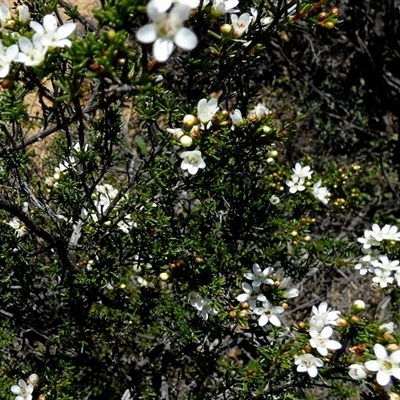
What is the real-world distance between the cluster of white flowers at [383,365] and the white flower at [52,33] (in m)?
1.70

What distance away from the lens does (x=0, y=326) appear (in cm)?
361

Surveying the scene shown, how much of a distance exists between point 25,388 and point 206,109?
1.88m

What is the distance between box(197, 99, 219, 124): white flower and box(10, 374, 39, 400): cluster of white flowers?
1784 millimetres

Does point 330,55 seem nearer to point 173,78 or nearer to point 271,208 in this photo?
point 173,78

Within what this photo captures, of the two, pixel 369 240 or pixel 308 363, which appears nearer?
pixel 308 363

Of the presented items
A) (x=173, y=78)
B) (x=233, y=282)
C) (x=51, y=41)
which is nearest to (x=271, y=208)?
(x=233, y=282)

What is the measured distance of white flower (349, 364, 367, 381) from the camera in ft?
7.18

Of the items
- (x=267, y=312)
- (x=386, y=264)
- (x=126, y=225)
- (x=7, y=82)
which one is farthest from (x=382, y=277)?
(x=7, y=82)

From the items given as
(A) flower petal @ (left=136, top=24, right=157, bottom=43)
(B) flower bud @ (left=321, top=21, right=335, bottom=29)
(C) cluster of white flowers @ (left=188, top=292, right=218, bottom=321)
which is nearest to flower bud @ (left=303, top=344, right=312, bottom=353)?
(C) cluster of white flowers @ (left=188, top=292, right=218, bottom=321)

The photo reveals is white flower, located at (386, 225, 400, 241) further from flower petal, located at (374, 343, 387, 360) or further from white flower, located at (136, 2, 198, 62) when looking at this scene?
white flower, located at (136, 2, 198, 62)

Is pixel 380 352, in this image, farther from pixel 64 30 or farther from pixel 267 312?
pixel 64 30

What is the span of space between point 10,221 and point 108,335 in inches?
40.1

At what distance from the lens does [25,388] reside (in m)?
2.93

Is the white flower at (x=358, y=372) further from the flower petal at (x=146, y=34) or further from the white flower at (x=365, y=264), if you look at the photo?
the flower petal at (x=146, y=34)
